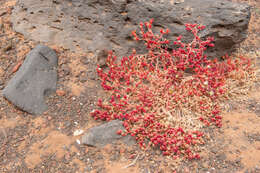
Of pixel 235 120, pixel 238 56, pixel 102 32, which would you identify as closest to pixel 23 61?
pixel 102 32

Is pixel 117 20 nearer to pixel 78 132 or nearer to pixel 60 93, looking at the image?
pixel 60 93

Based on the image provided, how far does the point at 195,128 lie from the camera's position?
13.0ft

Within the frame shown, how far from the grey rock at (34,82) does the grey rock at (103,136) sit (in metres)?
0.99

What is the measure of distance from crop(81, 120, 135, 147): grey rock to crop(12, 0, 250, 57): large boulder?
1.80m

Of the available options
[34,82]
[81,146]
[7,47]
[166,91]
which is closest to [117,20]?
[166,91]

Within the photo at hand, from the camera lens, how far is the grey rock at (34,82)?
166 inches

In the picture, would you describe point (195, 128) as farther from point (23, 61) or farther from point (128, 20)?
point (23, 61)

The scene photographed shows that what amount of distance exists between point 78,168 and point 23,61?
2.55 m

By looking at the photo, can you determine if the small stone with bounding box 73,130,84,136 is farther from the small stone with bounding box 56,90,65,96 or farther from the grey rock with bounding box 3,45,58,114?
the small stone with bounding box 56,90,65,96

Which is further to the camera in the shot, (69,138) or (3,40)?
(3,40)

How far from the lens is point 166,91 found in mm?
4383

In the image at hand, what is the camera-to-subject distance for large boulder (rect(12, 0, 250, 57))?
15.5 feet

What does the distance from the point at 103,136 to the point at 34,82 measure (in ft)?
5.24

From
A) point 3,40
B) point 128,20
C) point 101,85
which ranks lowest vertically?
point 101,85
